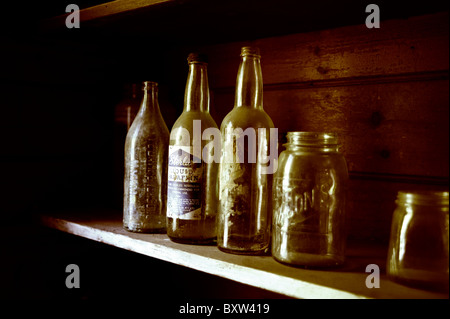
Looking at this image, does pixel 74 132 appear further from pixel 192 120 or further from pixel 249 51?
pixel 249 51

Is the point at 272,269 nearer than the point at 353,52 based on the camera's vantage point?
Yes

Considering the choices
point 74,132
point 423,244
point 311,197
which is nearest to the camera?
point 423,244

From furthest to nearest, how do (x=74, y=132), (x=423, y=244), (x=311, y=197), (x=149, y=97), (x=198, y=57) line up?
(x=74, y=132) < (x=149, y=97) < (x=198, y=57) < (x=311, y=197) < (x=423, y=244)

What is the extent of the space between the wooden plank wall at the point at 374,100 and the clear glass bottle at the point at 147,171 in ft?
0.88

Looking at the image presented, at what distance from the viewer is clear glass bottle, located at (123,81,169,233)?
835mm

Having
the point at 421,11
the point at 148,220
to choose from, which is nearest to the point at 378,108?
the point at 421,11

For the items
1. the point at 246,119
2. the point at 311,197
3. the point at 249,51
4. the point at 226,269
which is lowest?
the point at 226,269

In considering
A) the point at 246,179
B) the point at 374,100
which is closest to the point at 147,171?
the point at 246,179

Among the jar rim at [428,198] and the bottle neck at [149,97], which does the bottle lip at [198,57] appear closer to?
the bottle neck at [149,97]

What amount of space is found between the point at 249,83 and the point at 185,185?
0.22 metres

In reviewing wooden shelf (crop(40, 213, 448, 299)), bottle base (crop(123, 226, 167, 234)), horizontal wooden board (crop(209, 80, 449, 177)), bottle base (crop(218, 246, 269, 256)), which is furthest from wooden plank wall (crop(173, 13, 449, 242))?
bottle base (crop(123, 226, 167, 234))

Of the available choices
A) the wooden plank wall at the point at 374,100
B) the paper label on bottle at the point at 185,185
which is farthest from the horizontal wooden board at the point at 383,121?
the paper label on bottle at the point at 185,185

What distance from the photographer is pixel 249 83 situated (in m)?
0.73

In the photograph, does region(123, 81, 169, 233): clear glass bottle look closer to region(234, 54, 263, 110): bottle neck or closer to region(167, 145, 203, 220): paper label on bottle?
region(167, 145, 203, 220): paper label on bottle
